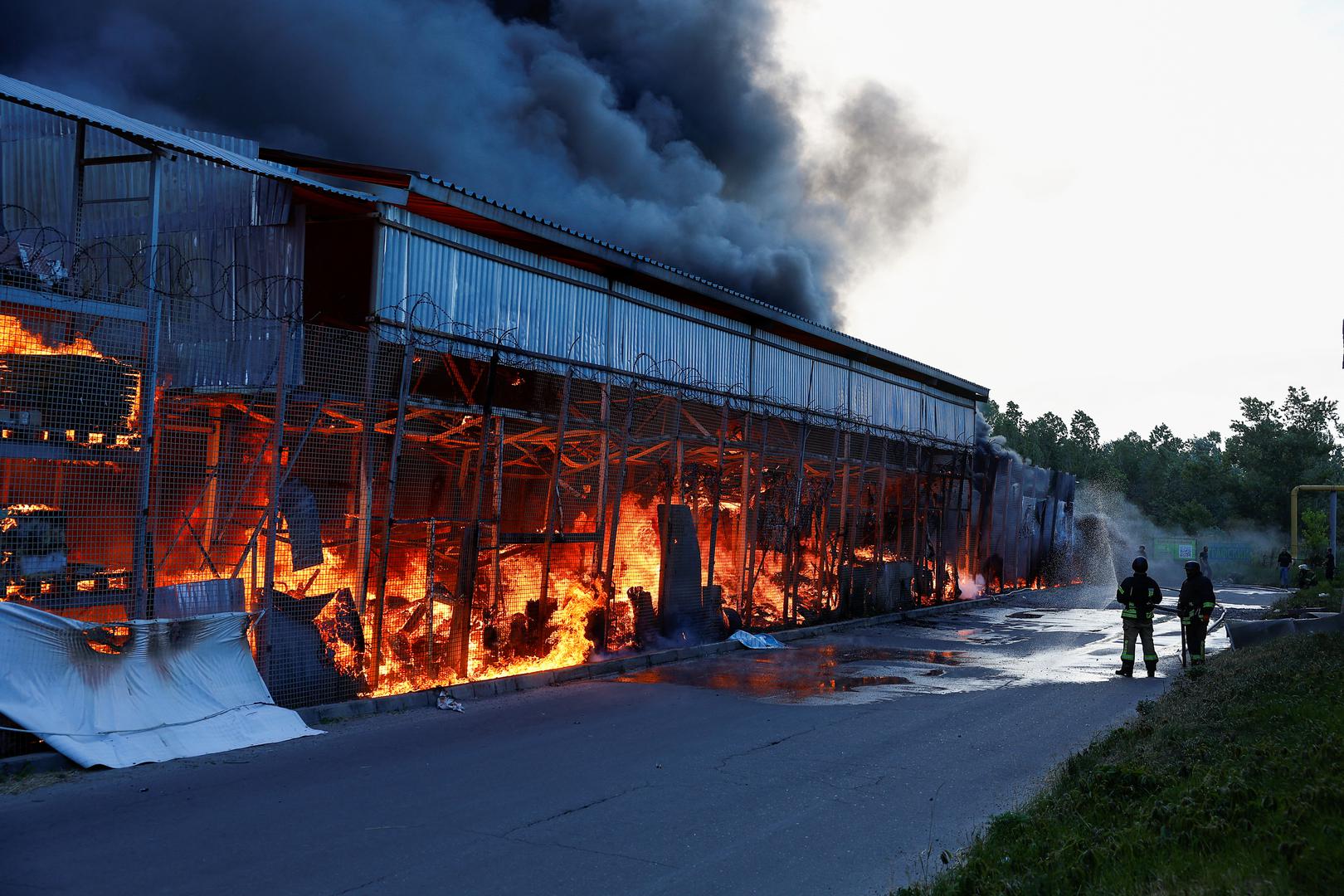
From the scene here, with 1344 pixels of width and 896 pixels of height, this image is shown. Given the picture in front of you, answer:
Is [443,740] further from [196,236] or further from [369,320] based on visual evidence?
[196,236]

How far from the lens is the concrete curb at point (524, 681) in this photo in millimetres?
10156

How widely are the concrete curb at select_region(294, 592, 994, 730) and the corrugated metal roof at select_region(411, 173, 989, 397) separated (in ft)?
24.1

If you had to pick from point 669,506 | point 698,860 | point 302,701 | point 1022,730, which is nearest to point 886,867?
point 698,860

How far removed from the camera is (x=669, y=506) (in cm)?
1630

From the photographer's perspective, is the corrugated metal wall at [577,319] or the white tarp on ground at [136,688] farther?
the corrugated metal wall at [577,319]

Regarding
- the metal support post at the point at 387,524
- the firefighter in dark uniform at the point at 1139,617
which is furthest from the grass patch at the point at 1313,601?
the metal support post at the point at 387,524

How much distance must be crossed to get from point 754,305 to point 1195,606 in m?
12.1

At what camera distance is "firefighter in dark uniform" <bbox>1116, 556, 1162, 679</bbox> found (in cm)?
1374

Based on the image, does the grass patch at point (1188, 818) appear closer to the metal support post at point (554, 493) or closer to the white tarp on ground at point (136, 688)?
the white tarp on ground at point (136, 688)

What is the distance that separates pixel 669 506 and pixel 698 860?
10.7 m

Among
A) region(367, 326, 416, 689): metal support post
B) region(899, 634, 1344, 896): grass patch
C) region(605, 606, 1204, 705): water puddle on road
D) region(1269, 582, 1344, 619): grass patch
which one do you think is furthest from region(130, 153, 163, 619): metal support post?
region(1269, 582, 1344, 619): grass patch

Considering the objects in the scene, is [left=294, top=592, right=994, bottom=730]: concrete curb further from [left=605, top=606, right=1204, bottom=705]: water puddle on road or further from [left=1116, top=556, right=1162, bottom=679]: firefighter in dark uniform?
[left=1116, top=556, right=1162, bottom=679]: firefighter in dark uniform

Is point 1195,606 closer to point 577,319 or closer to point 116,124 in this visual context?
point 577,319

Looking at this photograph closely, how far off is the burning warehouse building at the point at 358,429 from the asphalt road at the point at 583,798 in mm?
1764
